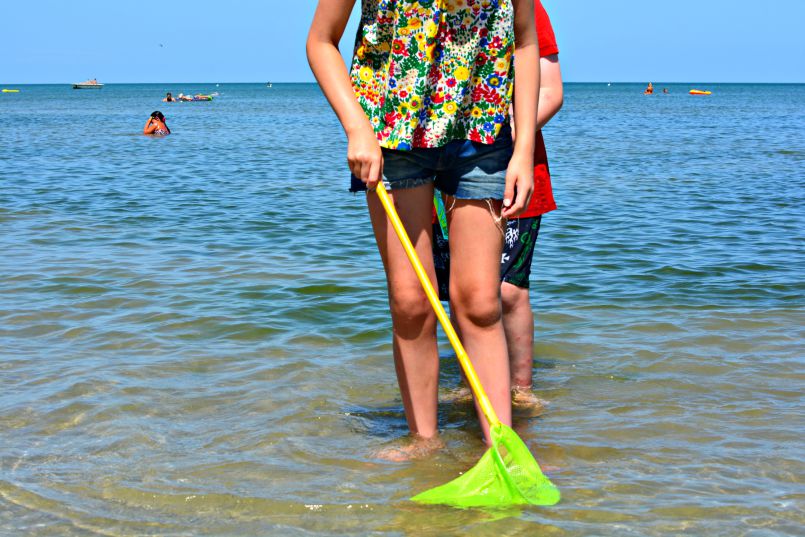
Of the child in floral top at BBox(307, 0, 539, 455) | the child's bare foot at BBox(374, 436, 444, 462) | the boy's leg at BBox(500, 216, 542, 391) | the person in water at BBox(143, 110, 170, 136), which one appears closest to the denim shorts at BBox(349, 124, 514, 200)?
the child in floral top at BBox(307, 0, 539, 455)

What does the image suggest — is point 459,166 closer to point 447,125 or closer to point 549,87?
point 447,125

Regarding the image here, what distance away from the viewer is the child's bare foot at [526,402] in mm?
3904

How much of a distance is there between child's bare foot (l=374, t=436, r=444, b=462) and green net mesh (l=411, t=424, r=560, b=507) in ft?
1.17

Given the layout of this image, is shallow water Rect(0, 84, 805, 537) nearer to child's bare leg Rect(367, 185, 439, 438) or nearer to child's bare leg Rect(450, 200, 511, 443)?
child's bare leg Rect(367, 185, 439, 438)

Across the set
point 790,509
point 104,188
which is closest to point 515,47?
point 790,509

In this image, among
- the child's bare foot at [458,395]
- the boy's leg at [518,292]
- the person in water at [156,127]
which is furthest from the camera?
the person in water at [156,127]

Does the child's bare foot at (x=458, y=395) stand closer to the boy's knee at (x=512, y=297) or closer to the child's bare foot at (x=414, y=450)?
the boy's knee at (x=512, y=297)

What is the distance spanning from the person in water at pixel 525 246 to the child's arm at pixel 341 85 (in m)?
1.00

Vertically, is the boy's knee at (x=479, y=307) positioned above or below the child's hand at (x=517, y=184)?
below

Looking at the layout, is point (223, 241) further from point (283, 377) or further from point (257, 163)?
point (257, 163)

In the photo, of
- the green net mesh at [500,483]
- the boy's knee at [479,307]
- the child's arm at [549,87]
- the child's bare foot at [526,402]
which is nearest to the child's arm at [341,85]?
the boy's knee at [479,307]

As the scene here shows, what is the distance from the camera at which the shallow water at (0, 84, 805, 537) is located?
290 centimetres

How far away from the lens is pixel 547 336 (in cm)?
524

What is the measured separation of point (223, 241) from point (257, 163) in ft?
32.2
